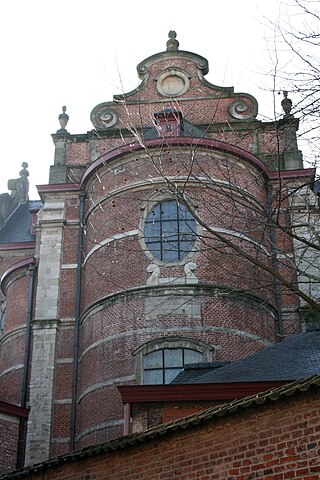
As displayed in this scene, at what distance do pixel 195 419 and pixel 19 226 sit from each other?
1925 cm

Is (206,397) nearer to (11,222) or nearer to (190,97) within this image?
(190,97)

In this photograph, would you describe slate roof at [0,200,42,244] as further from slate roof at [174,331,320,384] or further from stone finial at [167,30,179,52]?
slate roof at [174,331,320,384]

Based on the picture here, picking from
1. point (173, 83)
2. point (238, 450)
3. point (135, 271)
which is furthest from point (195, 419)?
point (173, 83)

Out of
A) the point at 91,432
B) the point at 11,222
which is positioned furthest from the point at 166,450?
the point at 11,222

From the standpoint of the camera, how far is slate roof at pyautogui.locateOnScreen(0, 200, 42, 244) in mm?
24734

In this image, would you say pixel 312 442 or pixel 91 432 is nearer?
pixel 312 442

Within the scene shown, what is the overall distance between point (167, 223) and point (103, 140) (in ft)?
13.2

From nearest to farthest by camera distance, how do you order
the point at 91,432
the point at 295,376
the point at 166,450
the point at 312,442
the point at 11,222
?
the point at 312,442
the point at 166,450
the point at 295,376
the point at 91,432
the point at 11,222

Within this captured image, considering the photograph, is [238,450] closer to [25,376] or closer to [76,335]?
[76,335]

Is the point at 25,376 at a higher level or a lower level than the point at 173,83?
lower

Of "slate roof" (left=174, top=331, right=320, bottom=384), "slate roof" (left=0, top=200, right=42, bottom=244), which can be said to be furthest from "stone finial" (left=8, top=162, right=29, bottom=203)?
"slate roof" (left=174, top=331, right=320, bottom=384)

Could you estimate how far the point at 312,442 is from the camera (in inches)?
270

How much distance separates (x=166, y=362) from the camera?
50.2 feet

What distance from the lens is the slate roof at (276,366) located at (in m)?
11.2
